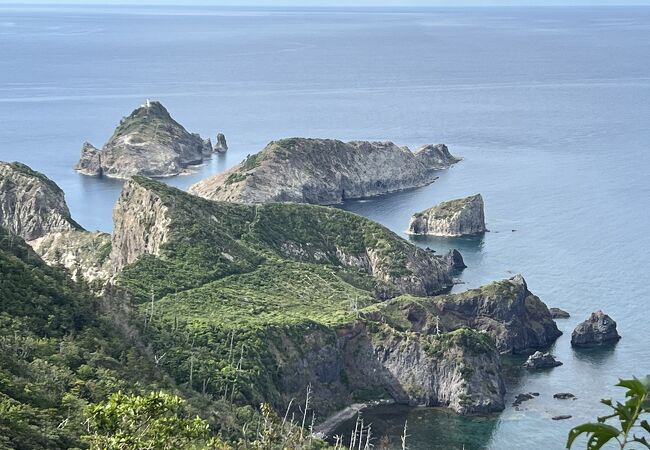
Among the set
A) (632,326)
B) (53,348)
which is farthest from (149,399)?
(632,326)

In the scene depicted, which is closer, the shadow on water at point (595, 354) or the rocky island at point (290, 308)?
the rocky island at point (290, 308)

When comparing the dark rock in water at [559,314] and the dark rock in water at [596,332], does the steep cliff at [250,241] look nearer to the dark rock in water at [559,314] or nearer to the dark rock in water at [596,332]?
the dark rock in water at [559,314]

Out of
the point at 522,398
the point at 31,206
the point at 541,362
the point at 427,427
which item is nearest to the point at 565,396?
the point at 522,398

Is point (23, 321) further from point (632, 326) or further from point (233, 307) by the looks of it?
point (632, 326)

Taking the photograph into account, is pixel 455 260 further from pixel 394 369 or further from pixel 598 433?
pixel 598 433

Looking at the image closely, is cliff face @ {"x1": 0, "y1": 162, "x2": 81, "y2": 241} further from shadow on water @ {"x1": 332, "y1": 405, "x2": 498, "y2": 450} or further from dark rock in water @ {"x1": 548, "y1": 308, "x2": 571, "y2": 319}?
dark rock in water @ {"x1": 548, "y1": 308, "x2": 571, "y2": 319}

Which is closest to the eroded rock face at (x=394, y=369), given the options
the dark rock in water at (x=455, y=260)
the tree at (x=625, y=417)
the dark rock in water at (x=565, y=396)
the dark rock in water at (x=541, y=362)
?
the dark rock in water at (x=541, y=362)
